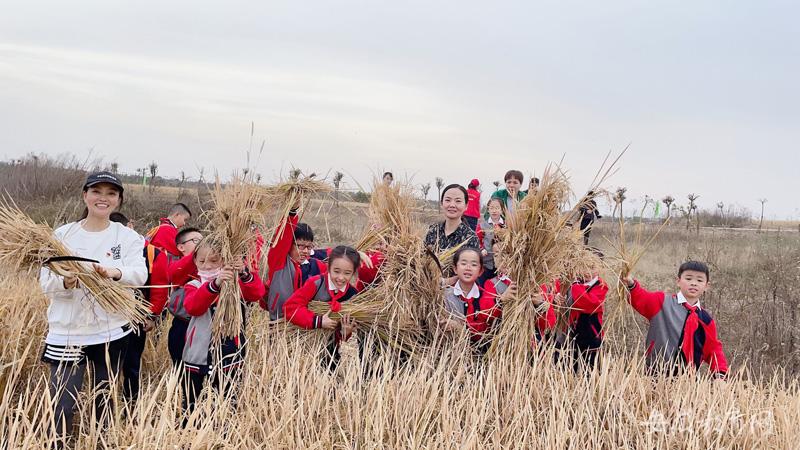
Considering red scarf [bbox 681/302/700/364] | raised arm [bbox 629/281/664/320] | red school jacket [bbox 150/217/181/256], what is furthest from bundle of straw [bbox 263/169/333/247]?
red scarf [bbox 681/302/700/364]

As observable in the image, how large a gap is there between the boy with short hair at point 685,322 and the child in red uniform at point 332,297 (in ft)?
6.14

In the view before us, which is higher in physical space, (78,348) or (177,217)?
(177,217)

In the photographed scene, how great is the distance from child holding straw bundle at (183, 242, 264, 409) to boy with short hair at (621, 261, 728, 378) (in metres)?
2.50

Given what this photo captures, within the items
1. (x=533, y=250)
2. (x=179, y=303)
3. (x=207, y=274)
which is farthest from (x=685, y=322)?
(x=179, y=303)

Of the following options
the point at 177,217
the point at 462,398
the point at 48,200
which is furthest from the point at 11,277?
the point at 48,200

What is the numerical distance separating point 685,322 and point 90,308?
369 centimetres

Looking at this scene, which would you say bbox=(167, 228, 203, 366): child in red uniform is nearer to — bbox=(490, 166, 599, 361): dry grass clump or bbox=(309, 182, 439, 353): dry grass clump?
bbox=(309, 182, 439, 353): dry grass clump

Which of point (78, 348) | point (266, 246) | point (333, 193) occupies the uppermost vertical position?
point (333, 193)

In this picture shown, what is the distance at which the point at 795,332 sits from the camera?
5.98 m

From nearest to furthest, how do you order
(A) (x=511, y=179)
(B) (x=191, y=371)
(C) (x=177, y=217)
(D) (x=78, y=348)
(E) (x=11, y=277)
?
(D) (x=78, y=348) < (B) (x=191, y=371) < (E) (x=11, y=277) < (C) (x=177, y=217) < (A) (x=511, y=179)

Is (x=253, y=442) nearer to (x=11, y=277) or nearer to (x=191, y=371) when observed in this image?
(x=191, y=371)

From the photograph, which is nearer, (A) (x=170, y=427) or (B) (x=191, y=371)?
(A) (x=170, y=427)

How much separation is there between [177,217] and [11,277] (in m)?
1.42

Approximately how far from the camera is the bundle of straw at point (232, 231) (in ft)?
11.1
